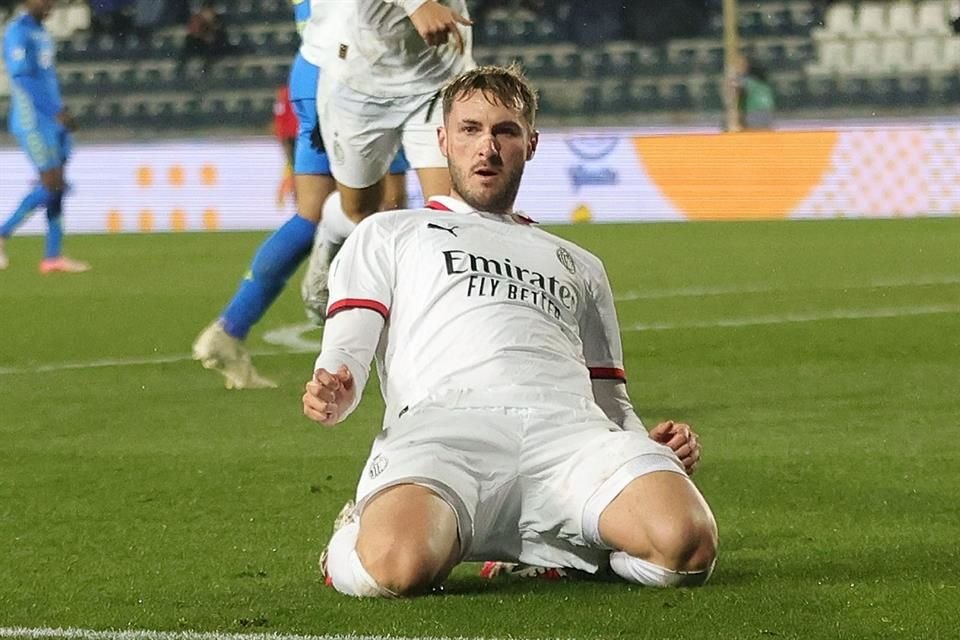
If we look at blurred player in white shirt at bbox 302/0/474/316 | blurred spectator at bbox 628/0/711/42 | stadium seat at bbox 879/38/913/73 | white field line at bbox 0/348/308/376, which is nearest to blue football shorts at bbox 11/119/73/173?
white field line at bbox 0/348/308/376

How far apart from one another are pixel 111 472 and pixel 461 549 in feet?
6.54

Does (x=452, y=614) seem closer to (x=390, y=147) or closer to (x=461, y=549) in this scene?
(x=461, y=549)

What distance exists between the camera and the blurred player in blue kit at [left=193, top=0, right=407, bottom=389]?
24.0 ft

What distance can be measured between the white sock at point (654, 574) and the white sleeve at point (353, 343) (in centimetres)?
58

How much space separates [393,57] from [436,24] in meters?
1.13

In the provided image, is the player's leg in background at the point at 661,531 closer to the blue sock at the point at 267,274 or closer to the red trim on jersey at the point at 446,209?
the red trim on jersey at the point at 446,209

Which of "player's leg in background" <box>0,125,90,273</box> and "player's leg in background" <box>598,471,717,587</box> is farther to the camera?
"player's leg in background" <box>0,125,90,273</box>

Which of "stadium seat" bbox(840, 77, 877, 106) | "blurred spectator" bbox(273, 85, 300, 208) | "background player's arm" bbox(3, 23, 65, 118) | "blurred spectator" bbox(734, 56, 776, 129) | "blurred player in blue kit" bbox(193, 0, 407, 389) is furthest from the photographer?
"stadium seat" bbox(840, 77, 877, 106)

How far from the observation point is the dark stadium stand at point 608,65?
22.0 meters

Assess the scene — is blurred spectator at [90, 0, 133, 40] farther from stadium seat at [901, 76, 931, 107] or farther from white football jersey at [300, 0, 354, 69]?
white football jersey at [300, 0, 354, 69]

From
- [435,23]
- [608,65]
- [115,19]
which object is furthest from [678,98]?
[435,23]

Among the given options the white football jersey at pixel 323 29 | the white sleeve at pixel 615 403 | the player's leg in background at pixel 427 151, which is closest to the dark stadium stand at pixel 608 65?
the white football jersey at pixel 323 29

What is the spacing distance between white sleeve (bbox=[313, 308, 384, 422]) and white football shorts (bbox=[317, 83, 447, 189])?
3.01 meters

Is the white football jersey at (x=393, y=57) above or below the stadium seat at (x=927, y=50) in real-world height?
above
